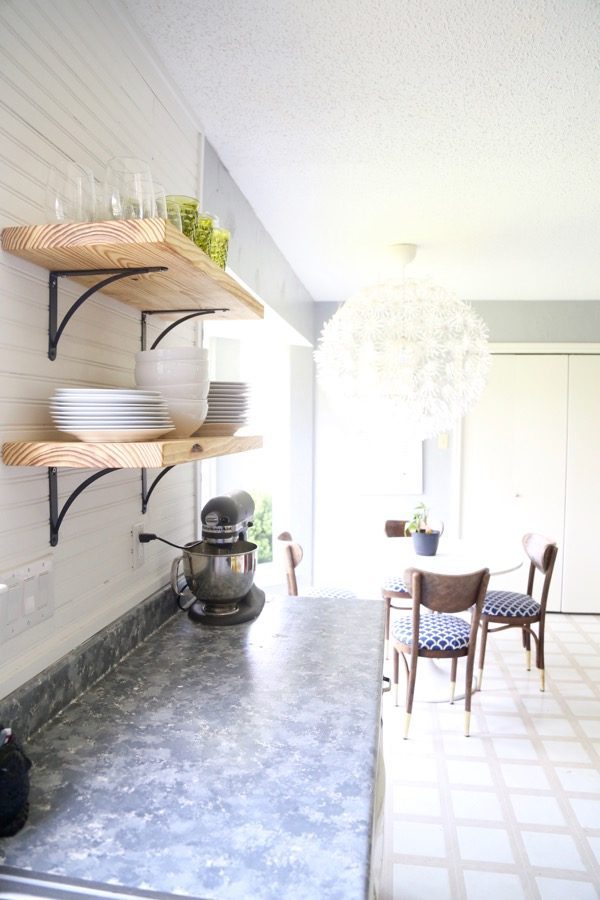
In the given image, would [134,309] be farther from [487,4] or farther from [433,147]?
[433,147]

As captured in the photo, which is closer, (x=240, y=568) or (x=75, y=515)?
(x=75, y=515)

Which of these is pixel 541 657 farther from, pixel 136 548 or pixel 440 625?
pixel 136 548

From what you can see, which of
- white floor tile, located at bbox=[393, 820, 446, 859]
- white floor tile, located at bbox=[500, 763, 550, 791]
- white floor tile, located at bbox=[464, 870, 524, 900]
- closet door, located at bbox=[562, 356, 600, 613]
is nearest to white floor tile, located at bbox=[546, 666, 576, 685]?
white floor tile, located at bbox=[500, 763, 550, 791]

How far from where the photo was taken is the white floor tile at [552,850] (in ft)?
6.87

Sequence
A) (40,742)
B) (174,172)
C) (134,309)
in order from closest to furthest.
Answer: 1. (40,742)
2. (134,309)
3. (174,172)

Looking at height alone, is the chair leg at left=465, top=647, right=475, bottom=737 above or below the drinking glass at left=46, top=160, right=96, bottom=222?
below

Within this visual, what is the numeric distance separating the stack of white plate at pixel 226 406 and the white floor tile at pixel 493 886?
1.57 m

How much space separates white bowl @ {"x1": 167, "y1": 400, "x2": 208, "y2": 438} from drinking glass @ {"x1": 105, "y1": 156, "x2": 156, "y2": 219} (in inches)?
14.3

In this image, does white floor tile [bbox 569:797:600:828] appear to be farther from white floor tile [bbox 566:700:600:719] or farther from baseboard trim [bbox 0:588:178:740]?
baseboard trim [bbox 0:588:178:740]

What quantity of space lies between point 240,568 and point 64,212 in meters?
0.98

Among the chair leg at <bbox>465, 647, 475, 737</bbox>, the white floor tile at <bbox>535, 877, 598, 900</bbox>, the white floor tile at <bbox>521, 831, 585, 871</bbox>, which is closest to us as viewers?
the white floor tile at <bbox>535, 877, 598, 900</bbox>

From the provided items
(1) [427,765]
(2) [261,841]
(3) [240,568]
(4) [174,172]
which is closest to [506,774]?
(1) [427,765]

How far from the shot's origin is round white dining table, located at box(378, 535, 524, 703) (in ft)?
11.0

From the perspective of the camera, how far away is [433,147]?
225cm
